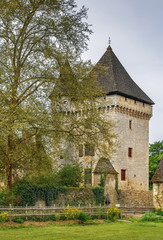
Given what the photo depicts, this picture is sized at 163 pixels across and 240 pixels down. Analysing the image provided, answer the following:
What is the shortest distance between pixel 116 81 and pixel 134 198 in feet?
37.4

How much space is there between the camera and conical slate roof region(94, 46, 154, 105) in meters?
38.2

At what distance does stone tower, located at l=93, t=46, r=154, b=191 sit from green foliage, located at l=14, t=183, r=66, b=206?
8791 millimetres

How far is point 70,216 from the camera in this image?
67.5 feet

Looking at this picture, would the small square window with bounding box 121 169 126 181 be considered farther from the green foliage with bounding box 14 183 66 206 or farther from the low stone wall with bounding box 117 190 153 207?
the green foliage with bounding box 14 183 66 206

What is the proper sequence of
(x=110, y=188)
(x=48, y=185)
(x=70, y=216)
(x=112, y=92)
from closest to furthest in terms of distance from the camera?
(x=70, y=216), (x=48, y=185), (x=110, y=188), (x=112, y=92)

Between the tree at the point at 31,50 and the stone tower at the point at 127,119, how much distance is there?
52.7 feet

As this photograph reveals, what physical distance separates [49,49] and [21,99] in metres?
3.05

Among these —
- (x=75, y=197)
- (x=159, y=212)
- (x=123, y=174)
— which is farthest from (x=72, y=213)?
(x=123, y=174)

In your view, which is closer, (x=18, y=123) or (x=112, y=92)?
(x=18, y=123)

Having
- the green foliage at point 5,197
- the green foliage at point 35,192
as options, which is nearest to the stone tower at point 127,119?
the green foliage at point 35,192

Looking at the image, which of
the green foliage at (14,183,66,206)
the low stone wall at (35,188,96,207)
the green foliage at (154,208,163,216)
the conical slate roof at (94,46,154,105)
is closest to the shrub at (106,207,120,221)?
the green foliage at (14,183,66,206)

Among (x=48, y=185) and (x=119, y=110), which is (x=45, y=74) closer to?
(x=48, y=185)

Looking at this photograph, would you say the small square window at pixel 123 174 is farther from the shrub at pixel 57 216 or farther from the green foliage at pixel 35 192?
the shrub at pixel 57 216

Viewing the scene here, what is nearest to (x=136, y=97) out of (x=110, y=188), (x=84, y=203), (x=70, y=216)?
(x=110, y=188)
